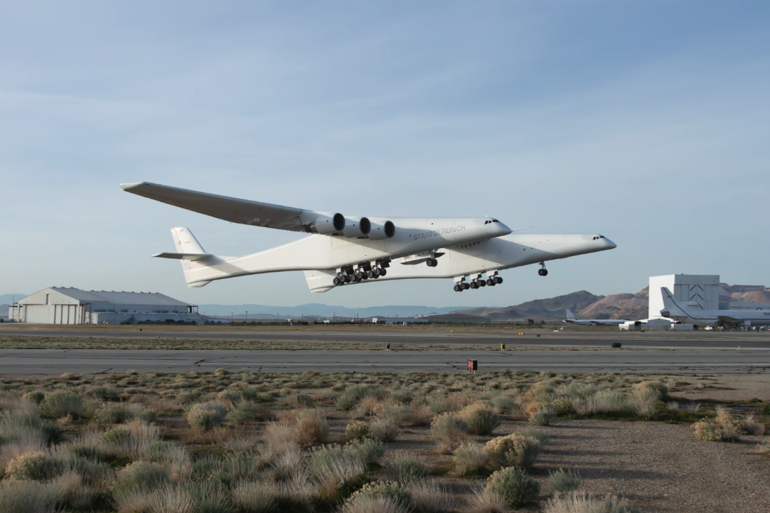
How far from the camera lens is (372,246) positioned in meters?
31.3

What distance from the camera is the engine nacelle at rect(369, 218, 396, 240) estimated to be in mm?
30031

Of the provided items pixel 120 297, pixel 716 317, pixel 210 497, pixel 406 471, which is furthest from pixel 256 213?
pixel 120 297

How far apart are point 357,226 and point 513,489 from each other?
79.4 feet

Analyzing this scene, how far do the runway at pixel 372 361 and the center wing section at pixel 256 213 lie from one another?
653cm

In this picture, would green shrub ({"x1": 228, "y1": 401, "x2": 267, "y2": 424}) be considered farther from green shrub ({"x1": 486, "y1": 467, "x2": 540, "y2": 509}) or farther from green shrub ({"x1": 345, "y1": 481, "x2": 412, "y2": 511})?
green shrub ({"x1": 486, "y1": 467, "x2": 540, "y2": 509})

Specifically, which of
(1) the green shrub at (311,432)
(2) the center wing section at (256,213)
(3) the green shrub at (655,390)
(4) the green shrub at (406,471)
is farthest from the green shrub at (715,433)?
(2) the center wing section at (256,213)

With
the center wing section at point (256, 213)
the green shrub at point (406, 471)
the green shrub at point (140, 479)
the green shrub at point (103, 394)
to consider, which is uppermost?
the center wing section at point (256, 213)

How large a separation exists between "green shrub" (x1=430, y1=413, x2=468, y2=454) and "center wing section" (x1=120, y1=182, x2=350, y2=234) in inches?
736

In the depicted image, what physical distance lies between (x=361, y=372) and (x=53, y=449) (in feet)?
48.4

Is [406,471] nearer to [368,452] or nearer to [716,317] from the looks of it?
[368,452]

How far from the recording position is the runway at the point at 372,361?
23016 mm

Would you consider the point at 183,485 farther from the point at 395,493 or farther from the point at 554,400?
the point at 554,400

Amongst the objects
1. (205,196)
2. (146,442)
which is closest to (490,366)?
(205,196)

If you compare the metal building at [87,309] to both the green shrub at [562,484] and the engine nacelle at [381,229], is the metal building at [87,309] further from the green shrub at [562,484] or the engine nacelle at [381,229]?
the green shrub at [562,484]
